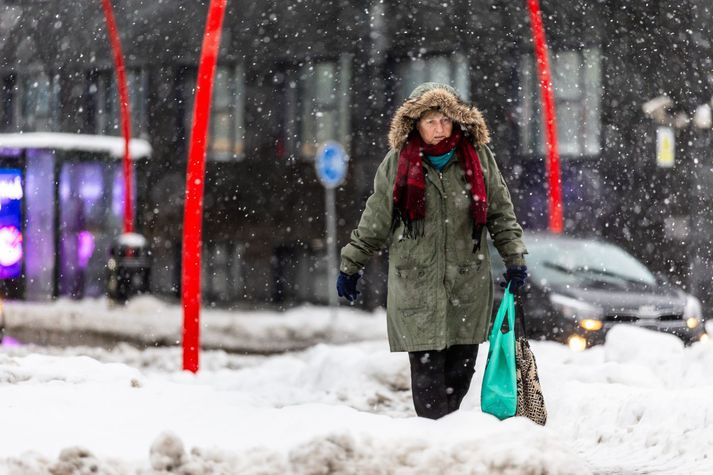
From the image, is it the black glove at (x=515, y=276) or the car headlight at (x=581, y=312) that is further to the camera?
the car headlight at (x=581, y=312)

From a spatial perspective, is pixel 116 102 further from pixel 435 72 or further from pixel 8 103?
pixel 435 72

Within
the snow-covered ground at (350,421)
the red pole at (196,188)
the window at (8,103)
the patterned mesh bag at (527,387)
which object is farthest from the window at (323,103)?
the patterned mesh bag at (527,387)

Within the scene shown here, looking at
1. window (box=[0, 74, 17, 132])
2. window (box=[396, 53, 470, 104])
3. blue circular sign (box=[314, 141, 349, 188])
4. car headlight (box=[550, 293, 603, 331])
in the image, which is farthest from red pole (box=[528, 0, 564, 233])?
window (box=[0, 74, 17, 132])

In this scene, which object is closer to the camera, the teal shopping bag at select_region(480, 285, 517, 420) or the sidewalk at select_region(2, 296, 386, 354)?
the teal shopping bag at select_region(480, 285, 517, 420)

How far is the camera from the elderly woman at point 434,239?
17.1 feet

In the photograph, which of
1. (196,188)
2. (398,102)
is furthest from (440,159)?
(398,102)

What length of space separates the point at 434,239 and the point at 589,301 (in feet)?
16.7

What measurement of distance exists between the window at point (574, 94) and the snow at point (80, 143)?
21.2 ft

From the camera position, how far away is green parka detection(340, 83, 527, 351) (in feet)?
17.1

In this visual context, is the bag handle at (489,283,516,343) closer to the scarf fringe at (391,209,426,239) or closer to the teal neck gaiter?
the scarf fringe at (391,209,426,239)

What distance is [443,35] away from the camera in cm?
1889

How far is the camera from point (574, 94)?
19.2 m

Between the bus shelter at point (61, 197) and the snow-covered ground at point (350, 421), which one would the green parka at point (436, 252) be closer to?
the snow-covered ground at point (350, 421)

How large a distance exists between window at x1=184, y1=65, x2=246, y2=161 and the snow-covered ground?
9.95 metres
